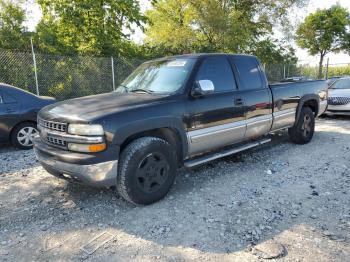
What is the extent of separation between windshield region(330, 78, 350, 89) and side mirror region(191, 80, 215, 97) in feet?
28.7

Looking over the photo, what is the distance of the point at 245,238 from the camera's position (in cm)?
343

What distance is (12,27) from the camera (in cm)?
1302

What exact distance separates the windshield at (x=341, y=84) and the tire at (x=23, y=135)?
32.6 feet

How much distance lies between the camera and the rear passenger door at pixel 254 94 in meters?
5.49

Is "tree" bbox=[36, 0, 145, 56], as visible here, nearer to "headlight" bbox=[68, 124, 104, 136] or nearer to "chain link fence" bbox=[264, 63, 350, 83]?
"chain link fence" bbox=[264, 63, 350, 83]

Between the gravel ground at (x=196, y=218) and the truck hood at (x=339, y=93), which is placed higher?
the truck hood at (x=339, y=93)

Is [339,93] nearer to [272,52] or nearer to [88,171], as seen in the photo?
[88,171]

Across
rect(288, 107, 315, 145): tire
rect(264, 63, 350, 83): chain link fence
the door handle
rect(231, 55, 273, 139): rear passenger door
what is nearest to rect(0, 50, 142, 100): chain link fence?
rect(288, 107, 315, 145): tire

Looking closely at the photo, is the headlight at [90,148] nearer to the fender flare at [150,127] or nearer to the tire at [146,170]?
the fender flare at [150,127]

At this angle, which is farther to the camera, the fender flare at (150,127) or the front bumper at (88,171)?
the fender flare at (150,127)

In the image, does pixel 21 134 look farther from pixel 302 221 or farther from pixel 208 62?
pixel 302 221

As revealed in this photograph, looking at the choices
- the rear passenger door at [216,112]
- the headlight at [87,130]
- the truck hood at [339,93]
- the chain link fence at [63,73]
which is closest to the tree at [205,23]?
the chain link fence at [63,73]

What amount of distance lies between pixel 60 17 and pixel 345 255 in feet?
42.3

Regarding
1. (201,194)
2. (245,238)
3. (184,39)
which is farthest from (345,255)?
(184,39)
